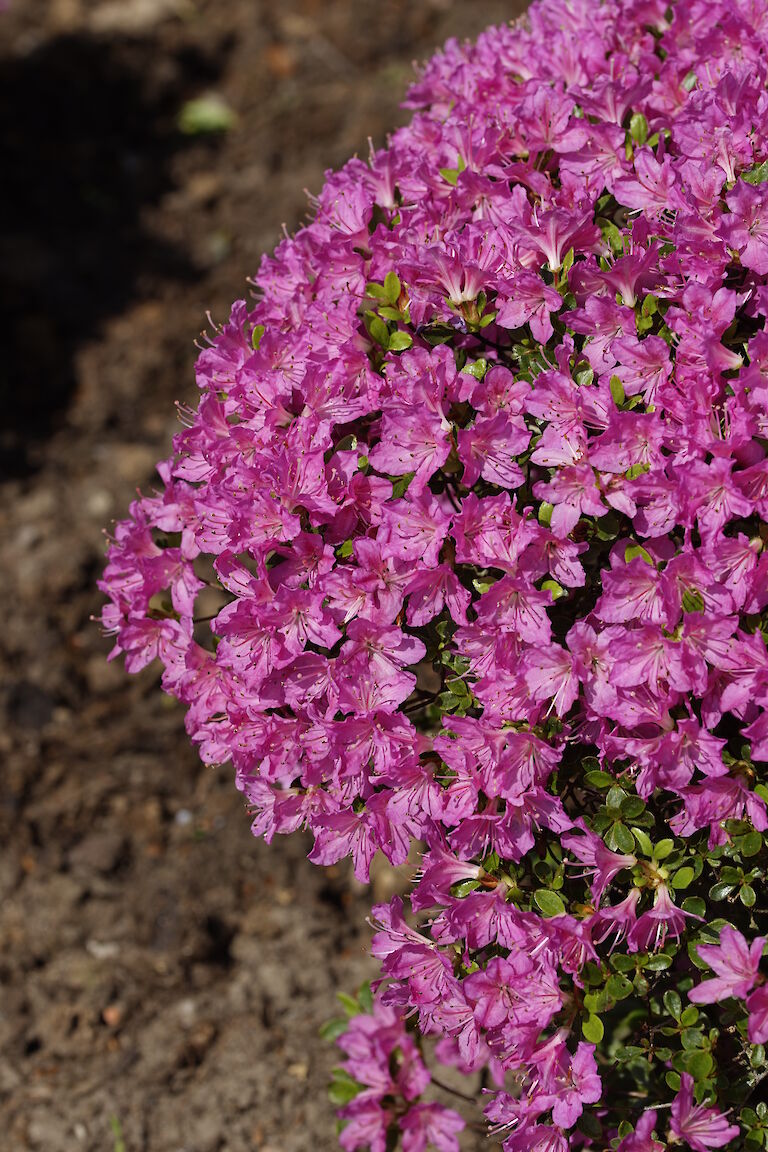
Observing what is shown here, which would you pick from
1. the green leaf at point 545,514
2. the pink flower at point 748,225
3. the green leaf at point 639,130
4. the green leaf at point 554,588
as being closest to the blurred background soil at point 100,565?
the green leaf at point 554,588

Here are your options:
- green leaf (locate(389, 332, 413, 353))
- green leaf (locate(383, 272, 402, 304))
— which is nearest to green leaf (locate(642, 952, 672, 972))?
green leaf (locate(389, 332, 413, 353))

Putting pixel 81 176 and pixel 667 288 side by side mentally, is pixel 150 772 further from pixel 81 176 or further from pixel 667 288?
pixel 81 176

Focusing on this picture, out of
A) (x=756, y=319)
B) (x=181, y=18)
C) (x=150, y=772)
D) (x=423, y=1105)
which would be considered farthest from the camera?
(x=181, y=18)

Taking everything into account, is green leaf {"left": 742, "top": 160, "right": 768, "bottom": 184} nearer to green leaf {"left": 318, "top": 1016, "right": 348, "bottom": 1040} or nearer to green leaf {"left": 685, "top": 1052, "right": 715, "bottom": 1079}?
green leaf {"left": 685, "top": 1052, "right": 715, "bottom": 1079}

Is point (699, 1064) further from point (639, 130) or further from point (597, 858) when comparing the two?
point (639, 130)

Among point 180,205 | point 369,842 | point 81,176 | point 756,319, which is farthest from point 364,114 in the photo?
point 369,842

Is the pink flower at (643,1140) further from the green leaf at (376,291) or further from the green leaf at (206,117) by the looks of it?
the green leaf at (206,117)

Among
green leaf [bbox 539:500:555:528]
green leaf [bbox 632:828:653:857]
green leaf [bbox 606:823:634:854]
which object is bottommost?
green leaf [bbox 632:828:653:857]
